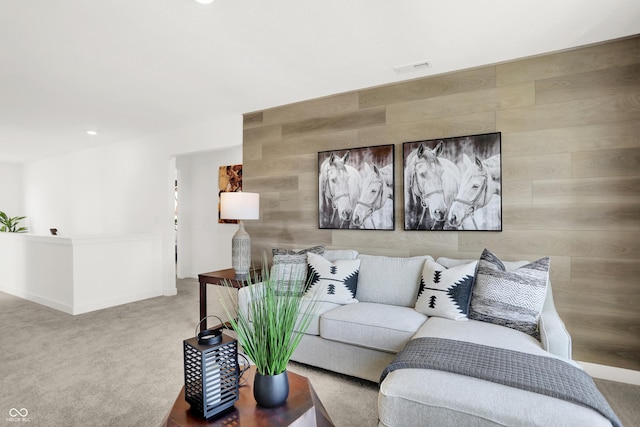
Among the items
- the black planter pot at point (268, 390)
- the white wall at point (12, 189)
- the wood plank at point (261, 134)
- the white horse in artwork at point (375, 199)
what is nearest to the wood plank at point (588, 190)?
the white horse in artwork at point (375, 199)

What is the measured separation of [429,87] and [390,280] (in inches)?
67.7

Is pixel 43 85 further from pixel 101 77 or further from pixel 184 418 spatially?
pixel 184 418

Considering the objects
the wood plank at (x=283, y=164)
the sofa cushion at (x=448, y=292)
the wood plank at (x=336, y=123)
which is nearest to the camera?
the sofa cushion at (x=448, y=292)

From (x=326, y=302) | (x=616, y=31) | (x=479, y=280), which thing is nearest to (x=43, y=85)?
(x=326, y=302)

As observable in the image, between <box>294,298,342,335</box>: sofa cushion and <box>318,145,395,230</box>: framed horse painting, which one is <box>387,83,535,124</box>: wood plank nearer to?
<box>318,145,395,230</box>: framed horse painting

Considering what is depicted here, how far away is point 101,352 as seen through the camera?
120 inches

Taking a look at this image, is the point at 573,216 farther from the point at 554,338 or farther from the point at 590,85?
the point at 554,338

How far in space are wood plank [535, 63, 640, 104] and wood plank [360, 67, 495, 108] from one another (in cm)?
38

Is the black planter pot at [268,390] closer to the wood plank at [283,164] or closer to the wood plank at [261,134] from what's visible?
the wood plank at [283,164]

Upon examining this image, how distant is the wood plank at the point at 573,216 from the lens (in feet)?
8.09

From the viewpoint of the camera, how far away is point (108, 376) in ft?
8.48

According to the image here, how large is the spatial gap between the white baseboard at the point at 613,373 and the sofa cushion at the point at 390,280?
52.0 inches

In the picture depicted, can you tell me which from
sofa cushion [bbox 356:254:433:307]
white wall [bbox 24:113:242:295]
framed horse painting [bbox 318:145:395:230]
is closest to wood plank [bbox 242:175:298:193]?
framed horse painting [bbox 318:145:395:230]

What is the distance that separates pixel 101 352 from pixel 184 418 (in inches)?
88.3
